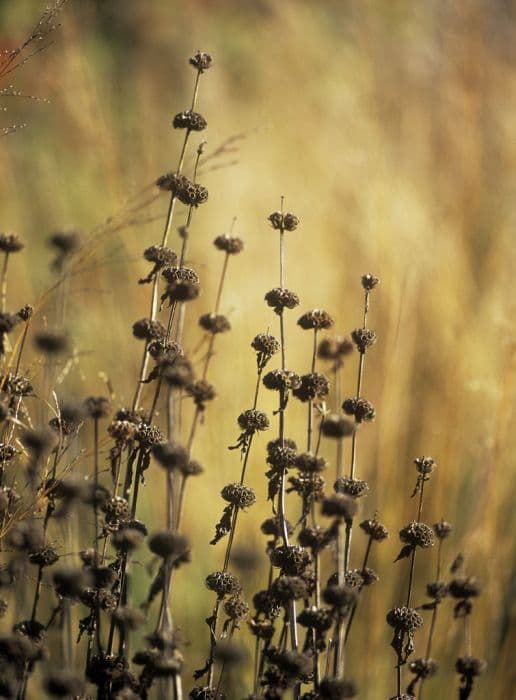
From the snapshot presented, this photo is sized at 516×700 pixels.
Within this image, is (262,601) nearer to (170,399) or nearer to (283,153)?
(170,399)

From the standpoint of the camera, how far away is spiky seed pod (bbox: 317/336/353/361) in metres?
0.66

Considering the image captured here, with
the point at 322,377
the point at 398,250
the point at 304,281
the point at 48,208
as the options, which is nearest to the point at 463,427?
the point at 398,250

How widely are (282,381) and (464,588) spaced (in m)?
0.22

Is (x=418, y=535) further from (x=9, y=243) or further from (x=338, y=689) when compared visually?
(x=9, y=243)

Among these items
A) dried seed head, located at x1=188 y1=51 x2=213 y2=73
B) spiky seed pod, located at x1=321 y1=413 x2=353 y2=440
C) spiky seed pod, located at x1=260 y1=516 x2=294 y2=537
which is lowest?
spiky seed pod, located at x1=321 y1=413 x2=353 y2=440

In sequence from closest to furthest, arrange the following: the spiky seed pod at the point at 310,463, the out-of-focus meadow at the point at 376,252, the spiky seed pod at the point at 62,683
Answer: the spiky seed pod at the point at 62,683
the spiky seed pod at the point at 310,463
the out-of-focus meadow at the point at 376,252

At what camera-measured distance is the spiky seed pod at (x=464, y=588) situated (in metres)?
0.70

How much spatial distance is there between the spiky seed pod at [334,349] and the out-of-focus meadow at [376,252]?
0.36m

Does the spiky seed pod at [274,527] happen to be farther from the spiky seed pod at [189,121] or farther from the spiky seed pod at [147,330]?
the spiky seed pod at [189,121]

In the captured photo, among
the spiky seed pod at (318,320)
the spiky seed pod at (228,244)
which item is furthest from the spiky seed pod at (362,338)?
the spiky seed pod at (228,244)

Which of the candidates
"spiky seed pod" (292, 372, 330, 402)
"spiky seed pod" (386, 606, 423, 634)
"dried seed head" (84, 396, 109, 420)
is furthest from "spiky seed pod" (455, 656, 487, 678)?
"dried seed head" (84, 396, 109, 420)

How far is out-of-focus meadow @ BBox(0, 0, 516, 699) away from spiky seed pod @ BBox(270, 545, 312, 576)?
397mm

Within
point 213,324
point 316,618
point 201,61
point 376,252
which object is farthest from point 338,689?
point 376,252

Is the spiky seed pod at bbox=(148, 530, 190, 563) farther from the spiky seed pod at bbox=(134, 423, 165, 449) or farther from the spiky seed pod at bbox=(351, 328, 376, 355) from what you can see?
the spiky seed pod at bbox=(351, 328, 376, 355)
